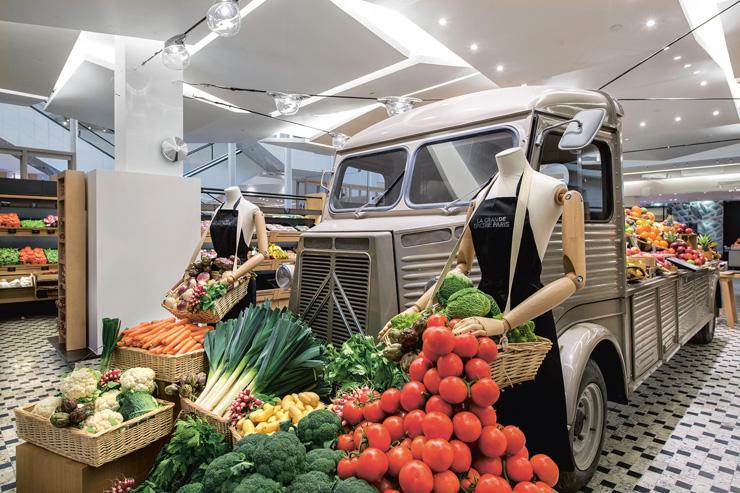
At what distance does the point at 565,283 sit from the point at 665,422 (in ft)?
8.48

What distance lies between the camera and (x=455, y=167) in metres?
2.86

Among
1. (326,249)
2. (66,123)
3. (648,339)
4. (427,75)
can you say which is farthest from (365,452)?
(66,123)

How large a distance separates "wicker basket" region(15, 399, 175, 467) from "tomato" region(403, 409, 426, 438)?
58.9 inches

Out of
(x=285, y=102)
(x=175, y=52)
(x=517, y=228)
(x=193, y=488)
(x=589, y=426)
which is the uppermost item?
(x=285, y=102)

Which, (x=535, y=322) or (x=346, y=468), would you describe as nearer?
(x=346, y=468)

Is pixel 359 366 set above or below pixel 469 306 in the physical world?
below

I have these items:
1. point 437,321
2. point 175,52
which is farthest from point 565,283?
point 175,52

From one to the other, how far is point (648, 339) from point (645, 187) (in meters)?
16.7

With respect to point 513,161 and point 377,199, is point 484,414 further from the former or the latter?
point 377,199

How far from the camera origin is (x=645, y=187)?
57.9ft

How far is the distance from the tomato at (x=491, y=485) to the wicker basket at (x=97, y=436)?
1.73 meters

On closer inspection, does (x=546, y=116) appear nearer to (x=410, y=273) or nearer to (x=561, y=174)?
(x=561, y=174)

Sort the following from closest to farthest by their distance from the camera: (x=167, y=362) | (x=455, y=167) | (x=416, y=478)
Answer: (x=416, y=478) → (x=167, y=362) → (x=455, y=167)

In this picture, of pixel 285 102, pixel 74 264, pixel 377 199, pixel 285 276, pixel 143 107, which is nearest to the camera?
pixel 377 199
